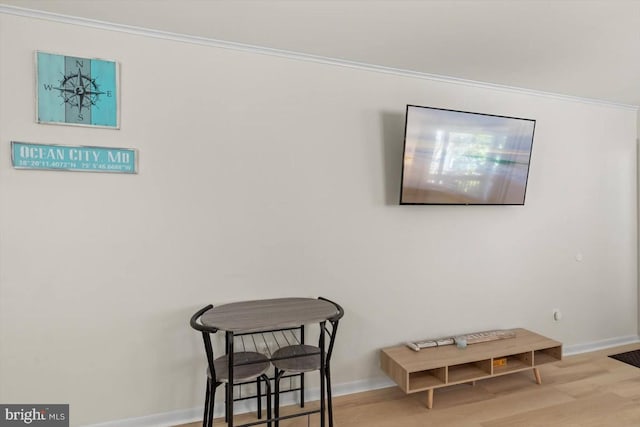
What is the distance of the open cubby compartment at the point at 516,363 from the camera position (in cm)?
258

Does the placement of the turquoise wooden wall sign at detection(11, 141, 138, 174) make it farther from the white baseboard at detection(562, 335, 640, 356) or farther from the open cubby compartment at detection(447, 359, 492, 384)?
the white baseboard at detection(562, 335, 640, 356)

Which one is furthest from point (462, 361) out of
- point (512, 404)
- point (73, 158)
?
point (73, 158)

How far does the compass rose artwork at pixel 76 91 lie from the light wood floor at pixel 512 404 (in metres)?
2.00

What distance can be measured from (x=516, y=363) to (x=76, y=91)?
356 centimetres

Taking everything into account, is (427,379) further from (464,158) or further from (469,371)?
(464,158)

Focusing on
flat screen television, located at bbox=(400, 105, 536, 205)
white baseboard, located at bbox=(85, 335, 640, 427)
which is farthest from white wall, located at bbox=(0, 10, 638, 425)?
flat screen television, located at bbox=(400, 105, 536, 205)

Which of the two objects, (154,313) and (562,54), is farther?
(562,54)

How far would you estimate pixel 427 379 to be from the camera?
2.45 metres

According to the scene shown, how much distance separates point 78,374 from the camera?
2020mm

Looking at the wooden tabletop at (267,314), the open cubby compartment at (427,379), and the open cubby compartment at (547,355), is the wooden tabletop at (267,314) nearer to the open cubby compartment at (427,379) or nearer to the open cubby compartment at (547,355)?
the open cubby compartment at (427,379)

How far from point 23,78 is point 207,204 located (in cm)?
119

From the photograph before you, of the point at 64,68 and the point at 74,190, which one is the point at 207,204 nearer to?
the point at 74,190

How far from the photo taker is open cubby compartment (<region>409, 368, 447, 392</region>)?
2349 mm

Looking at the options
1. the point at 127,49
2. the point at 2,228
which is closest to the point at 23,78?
the point at 127,49
